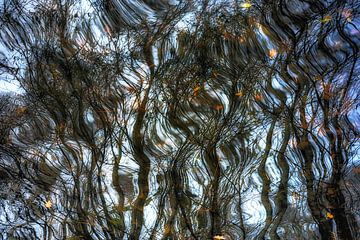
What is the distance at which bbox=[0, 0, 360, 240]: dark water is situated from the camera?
3.91m

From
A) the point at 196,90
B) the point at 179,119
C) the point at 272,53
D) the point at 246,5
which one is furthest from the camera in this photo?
the point at 246,5

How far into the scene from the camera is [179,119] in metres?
4.70

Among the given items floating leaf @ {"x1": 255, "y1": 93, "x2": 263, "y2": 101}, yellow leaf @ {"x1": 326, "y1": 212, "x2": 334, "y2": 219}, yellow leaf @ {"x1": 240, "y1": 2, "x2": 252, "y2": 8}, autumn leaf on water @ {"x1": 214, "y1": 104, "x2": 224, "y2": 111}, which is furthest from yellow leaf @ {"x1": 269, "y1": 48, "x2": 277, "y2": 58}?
yellow leaf @ {"x1": 326, "y1": 212, "x2": 334, "y2": 219}

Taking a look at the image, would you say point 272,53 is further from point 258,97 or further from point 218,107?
point 218,107

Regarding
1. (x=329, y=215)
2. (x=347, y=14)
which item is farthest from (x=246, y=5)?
(x=329, y=215)

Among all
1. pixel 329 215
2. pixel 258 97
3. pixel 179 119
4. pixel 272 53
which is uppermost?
pixel 272 53

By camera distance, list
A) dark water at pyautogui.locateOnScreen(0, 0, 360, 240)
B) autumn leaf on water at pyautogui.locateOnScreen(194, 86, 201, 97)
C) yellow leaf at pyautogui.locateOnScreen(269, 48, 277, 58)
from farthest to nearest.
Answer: yellow leaf at pyautogui.locateOnScreen(269, 48, 277, 58), autumn leaf on water at pyautogui.locateOnScreen(194, 86, 201, 97), dark water at pyautogui.locateOnScreen(0, 0, 360, 240)

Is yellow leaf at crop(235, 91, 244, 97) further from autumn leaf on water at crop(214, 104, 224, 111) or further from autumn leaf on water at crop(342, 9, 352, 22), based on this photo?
autumn leaf on water at crop(342, 9, 352, 22)

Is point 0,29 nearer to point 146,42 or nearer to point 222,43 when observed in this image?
point 146,42

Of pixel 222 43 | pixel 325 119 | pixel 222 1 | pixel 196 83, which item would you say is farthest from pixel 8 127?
pixel 325 119

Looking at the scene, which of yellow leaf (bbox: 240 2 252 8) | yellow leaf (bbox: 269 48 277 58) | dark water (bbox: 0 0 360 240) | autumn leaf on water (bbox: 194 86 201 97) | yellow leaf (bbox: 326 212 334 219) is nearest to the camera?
yellow leaf (bbox: 326 212 334 219)

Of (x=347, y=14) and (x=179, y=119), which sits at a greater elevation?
(x=347, y=14)

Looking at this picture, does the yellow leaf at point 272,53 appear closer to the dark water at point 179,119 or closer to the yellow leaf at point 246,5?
the dark water at point 179,119

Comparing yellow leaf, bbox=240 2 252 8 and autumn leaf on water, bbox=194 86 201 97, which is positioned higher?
yellow leaf, bbox=240 2 252 8
